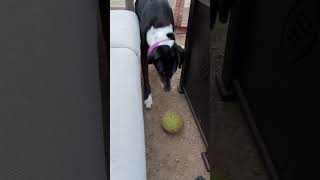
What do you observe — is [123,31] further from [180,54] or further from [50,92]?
[50,92]

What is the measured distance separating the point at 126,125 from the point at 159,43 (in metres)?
1.28

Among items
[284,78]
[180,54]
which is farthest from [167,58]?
[284,78]

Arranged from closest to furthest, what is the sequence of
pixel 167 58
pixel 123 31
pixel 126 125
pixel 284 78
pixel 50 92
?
1. pixel 284 78
2. pixel 50 92
3. pixel 126 125
4. pixel 123 31
5. pixel 167 58

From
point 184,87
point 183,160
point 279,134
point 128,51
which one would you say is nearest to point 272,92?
point 279,134

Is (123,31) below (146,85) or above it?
above

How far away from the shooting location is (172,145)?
200 cm

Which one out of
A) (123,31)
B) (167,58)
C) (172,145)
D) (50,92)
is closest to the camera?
(50,92)

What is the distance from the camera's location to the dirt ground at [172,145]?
1.82 meters

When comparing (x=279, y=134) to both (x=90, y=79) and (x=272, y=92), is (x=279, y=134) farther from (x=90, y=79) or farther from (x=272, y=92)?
(x=90, y=79)

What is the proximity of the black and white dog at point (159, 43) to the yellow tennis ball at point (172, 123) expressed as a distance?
21 centimetres

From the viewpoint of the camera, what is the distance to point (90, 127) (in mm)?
473

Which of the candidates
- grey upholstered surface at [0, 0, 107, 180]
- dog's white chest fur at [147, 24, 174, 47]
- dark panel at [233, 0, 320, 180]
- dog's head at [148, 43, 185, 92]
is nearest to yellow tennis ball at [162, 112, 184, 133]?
dog's head at [148, 43, 185, 92]

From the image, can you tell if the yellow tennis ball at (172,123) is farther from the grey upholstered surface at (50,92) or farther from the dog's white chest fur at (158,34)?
the grey upholstered surface at (50,92)

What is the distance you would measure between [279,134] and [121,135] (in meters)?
0.69
